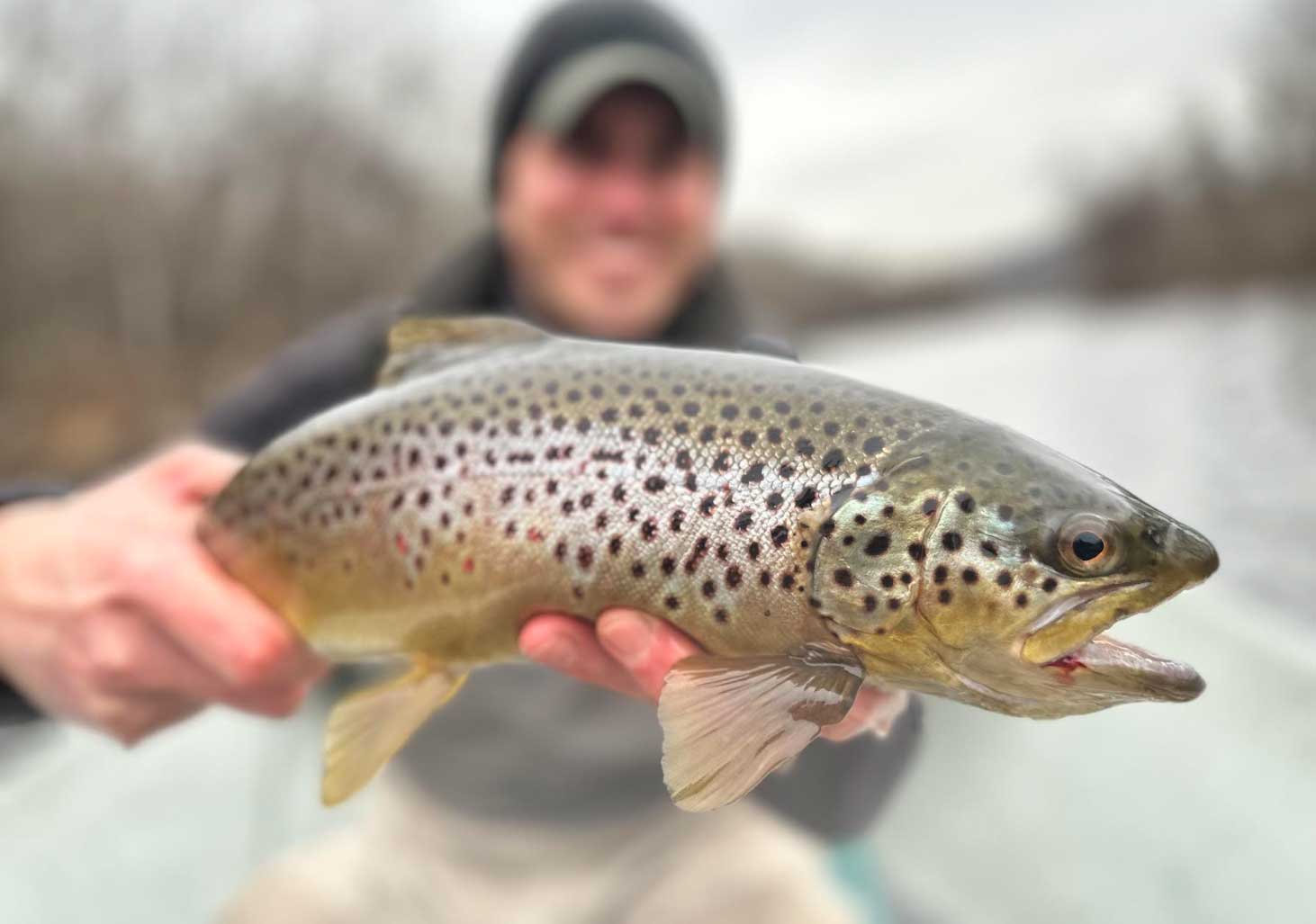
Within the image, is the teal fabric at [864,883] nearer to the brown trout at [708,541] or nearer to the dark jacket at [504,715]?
the dark jacket at [504,715]

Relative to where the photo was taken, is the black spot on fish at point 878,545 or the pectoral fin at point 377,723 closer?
the black spot on fish at point 878,545

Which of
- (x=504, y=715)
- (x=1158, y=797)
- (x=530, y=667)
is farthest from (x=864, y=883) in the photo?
(x=530, y=667)

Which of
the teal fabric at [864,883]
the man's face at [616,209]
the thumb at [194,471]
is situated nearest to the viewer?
the thumb at [194,471]

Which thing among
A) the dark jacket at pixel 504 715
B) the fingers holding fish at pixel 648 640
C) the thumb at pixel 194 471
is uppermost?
the fingers holding fish at pixel 648 640

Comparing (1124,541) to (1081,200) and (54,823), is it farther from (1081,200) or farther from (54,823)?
(1081,200)

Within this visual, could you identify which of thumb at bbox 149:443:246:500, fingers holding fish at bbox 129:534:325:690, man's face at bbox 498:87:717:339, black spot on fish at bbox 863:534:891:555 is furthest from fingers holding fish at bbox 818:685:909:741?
man's face at bbox 498:87:717:339

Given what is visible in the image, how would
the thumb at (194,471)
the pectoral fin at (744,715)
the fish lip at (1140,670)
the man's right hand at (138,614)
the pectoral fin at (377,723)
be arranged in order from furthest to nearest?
1. the thumb at (194,471)
2. the man's right hand at (138,614)
3. the pectoral fin at (377,723)
4. the pectoral fin at (744,715)
5. the fish lip at (1140,670)

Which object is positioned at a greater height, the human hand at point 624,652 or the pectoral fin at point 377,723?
the human hand at point 624,652

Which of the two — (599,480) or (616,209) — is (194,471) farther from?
(616,209)

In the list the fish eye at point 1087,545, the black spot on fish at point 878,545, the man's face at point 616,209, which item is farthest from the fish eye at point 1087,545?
the man's face at point 616,209
